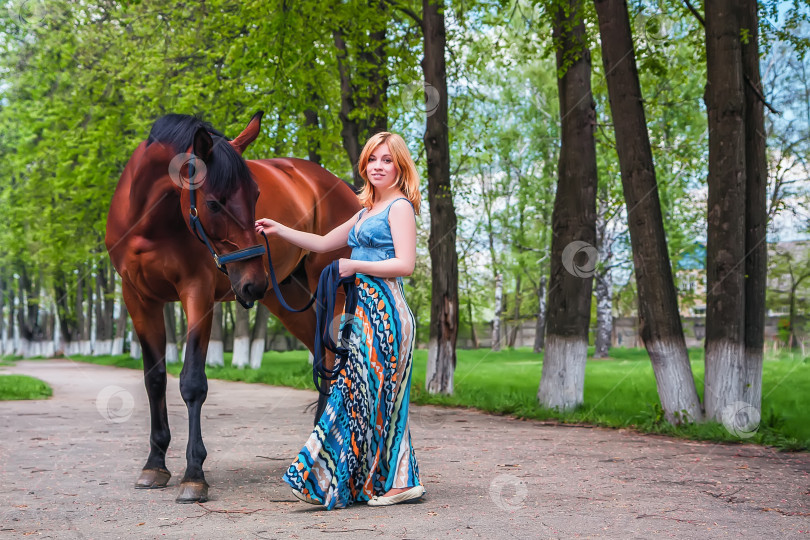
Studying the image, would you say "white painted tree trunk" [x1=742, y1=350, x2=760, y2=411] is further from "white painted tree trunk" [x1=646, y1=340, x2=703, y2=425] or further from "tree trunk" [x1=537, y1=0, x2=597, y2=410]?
"tree trunk" [x1=537, y1=0, x2=597, y2=410]

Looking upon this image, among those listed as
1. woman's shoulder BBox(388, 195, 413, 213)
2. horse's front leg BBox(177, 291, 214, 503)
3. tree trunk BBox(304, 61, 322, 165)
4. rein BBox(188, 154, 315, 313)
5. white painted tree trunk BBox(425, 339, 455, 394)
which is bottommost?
white painted tree trunk BBox(425, 339, 455, 394)

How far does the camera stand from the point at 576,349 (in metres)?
10.5

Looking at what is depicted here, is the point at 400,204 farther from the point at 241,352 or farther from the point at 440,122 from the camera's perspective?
the point at 241,352

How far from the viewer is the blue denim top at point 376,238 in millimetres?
4629

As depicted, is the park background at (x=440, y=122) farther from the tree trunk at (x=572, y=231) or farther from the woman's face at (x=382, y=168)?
the woman's face at (x=382, y=168)

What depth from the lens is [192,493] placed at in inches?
185

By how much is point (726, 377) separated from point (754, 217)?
169cm

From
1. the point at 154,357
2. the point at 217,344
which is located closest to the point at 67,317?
the point at 217,344

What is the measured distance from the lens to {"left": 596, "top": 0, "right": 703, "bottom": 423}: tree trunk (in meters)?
8.60

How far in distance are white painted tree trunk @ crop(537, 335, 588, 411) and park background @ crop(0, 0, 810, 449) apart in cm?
16

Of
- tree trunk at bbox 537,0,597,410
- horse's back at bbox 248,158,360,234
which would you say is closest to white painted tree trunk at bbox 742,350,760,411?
tree trunk at bbox 537,0,597,410

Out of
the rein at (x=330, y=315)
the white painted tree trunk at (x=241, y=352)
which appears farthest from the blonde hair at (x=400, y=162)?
the white painted tree trunk at (x=241, y=352)

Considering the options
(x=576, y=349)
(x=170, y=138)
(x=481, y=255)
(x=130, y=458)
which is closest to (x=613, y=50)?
(x=576, y=349)

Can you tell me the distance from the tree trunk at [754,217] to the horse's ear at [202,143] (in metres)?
6.02
